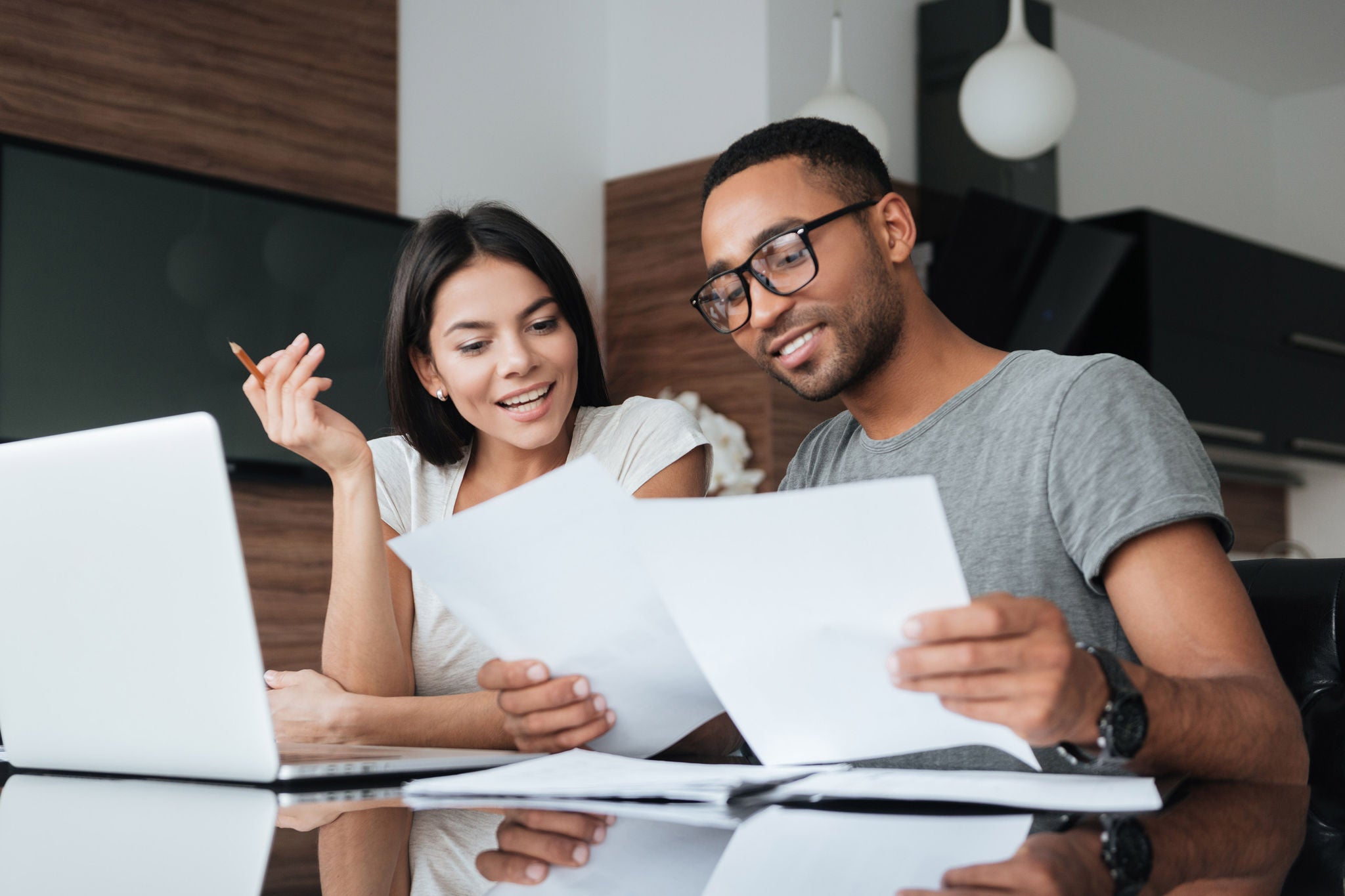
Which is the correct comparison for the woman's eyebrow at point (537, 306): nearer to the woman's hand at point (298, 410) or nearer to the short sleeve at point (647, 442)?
the short sleeve at point (647, 442)

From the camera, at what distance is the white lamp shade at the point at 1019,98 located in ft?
9.15

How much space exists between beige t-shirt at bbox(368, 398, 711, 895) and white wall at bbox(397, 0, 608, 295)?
1.78m

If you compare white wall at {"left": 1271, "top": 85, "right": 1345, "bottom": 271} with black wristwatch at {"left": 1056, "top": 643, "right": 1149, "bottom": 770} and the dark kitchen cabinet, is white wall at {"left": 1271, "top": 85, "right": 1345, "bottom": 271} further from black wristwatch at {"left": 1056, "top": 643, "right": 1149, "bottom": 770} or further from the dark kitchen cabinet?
black wristwatch at {"left": 1056, "top": 643, "right": 1149, "bottom": 770}

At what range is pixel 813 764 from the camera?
2.77 feet

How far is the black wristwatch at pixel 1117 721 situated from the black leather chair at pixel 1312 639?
0.39 m

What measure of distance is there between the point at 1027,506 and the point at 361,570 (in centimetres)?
63

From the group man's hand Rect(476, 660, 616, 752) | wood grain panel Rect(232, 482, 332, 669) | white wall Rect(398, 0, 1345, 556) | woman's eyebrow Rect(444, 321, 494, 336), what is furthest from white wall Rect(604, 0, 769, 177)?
man's hand Rect(476, 660, 616, 752)

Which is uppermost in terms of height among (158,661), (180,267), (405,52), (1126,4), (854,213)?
(1126,4)

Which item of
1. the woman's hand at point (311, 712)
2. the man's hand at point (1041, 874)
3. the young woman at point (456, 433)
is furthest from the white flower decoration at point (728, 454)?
the man's hand at point (1041, 874)

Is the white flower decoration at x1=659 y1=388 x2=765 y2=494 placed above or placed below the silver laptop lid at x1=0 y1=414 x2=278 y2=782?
above

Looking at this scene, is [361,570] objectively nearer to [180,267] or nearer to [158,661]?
[158,661]

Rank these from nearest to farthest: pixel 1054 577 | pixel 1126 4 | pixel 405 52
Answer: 1. pixel 1054 577
2. pixel 405 52
3. pixel 1126 4

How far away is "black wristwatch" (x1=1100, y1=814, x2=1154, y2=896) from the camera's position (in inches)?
19.9

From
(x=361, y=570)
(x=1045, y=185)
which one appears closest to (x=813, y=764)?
(x=361, y=570)
